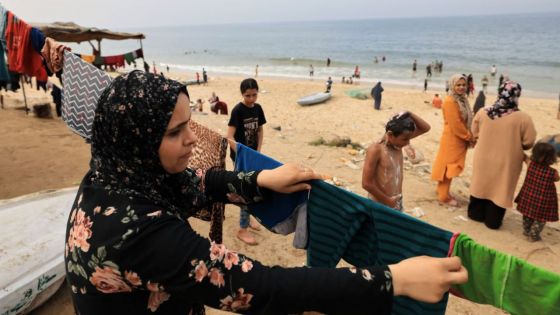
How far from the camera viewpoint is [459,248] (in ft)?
5.10

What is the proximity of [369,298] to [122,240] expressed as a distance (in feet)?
2.66

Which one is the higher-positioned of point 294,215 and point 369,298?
point 369,298

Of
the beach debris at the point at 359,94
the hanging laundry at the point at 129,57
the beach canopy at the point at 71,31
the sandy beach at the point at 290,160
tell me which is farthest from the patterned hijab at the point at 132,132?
the beach debris at the point at 359,94

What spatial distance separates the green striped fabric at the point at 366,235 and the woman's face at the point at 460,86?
4.61 m

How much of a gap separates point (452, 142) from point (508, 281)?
5.07 metres

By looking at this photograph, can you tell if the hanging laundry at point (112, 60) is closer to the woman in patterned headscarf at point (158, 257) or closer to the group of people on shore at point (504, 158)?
the group of people on shore at point (504, 158)

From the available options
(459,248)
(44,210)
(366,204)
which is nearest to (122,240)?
(366,204)

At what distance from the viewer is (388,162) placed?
3.56 meters

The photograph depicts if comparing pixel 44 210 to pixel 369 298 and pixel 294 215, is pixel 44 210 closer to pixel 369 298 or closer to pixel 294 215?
pixel 294 215

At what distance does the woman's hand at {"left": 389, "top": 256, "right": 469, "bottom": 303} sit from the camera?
1191 mm

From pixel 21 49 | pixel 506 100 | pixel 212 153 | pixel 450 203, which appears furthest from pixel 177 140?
pixel 450 203

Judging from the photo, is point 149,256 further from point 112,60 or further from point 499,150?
point 112,60

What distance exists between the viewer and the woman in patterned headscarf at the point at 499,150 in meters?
5.04

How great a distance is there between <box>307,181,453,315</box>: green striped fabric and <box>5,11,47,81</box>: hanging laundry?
4162 mm
